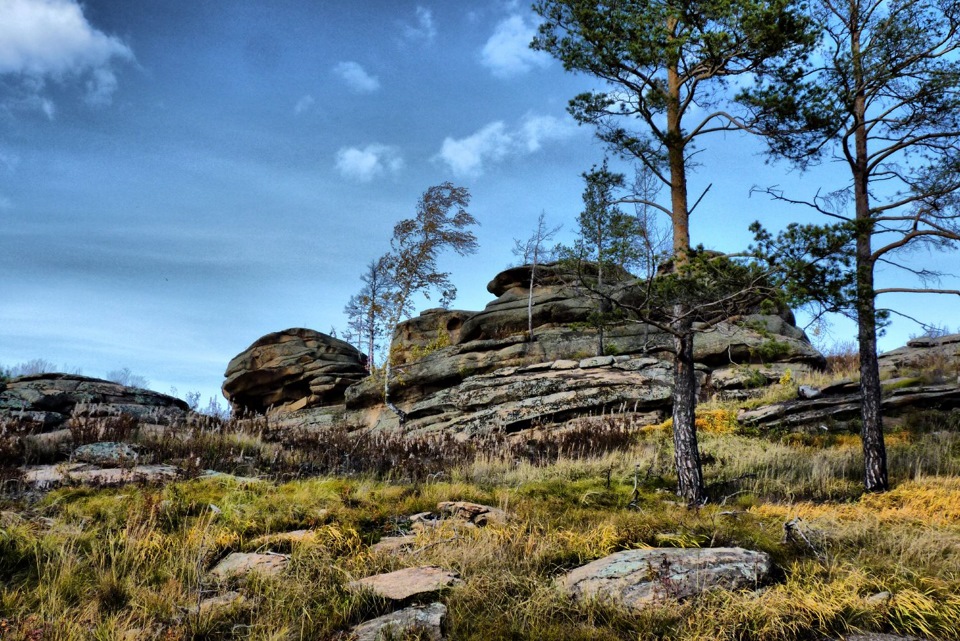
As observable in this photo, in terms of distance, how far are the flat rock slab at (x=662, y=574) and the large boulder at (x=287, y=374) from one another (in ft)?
87.3

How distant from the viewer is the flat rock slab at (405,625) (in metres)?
3.89

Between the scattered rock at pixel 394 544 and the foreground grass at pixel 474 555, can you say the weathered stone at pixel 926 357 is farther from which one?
the scattered rock at pixel 394 544

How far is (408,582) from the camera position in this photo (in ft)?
15.5

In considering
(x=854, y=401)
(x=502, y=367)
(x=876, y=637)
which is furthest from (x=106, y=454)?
(x=502, y=367)

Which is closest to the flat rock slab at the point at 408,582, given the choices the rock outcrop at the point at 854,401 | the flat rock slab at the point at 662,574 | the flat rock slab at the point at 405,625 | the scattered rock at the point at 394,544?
the flat rock slab at the point at 405,625

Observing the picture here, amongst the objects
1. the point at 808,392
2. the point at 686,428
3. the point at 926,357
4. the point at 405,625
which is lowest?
→ the point at 405,625

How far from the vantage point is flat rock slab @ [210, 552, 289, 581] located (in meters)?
4.91

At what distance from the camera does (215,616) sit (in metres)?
4.15

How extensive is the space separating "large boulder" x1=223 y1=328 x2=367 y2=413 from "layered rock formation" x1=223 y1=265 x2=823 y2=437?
→ 0.06 meters

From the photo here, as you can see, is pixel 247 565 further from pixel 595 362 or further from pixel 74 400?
pixel 595 362

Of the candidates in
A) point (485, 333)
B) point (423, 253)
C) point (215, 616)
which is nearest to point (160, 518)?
point (215, 616)

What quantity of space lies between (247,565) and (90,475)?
4.40m

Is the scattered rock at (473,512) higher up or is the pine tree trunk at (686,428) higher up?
the pine tree trunk at (686,428)

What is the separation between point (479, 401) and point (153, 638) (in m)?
16.6
